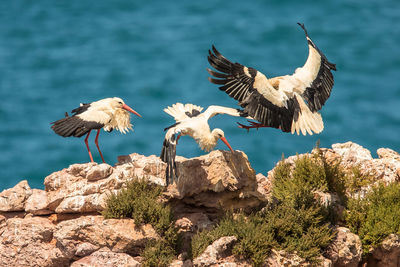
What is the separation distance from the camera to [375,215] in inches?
482

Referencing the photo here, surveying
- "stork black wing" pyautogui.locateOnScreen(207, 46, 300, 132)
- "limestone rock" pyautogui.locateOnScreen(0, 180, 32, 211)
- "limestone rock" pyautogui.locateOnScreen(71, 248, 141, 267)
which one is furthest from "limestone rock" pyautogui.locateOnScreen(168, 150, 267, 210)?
"limestone rock" pyautogui.locateOnScreen(0, 180, 32, 211)

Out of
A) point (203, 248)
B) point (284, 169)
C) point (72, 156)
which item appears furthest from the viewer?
point (72, 156)

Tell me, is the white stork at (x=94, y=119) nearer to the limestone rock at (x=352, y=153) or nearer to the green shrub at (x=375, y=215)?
the limestone rock at (x=352, y=153)


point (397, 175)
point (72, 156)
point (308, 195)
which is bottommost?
point (308, 195)

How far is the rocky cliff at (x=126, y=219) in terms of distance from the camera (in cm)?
1114

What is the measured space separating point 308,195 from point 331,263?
142 cm

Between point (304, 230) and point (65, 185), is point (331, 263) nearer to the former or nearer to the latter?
point (304, 230)

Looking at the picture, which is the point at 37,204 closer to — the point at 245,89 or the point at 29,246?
the point at 29,246

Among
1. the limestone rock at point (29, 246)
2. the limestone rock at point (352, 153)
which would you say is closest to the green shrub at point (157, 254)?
the limestone rock at point (29, 246)

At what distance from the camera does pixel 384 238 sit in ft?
39.4

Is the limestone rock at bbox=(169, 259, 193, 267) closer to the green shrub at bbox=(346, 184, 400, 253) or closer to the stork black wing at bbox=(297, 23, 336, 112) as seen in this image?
the green shrub at bbox=(346, 184, 400, 253)

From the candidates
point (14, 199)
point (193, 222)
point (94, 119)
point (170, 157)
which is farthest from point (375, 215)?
point (14, 199)

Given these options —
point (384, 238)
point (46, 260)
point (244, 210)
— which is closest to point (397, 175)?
point (384, 238)

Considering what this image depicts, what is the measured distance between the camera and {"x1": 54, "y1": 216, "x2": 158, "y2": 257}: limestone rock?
11125 millimetres
